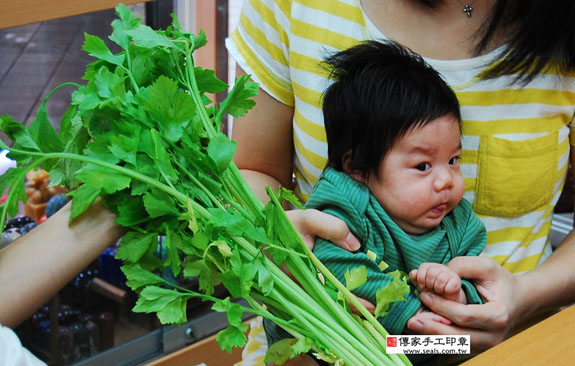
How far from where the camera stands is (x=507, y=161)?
1271mm

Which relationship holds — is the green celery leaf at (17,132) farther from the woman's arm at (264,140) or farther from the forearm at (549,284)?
the forearm at (549,284)

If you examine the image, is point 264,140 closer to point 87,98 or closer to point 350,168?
point 350,168

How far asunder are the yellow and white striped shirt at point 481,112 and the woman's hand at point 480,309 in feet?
0.61

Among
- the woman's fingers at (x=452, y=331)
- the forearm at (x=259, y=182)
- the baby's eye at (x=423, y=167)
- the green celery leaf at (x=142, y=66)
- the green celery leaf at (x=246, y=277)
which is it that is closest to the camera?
the green celery leaf at (x=246, y=277)

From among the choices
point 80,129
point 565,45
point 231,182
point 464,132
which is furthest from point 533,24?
point 80,129

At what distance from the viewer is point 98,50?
0.94 m

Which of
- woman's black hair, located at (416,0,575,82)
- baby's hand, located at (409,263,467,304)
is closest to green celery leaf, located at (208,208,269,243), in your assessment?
baby's hand, located at (409,263,467,304)

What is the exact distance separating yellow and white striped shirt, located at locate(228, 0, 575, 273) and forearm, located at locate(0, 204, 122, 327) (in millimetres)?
511

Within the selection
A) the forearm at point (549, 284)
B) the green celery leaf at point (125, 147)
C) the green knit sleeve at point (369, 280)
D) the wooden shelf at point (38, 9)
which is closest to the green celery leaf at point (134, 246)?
the green celery leaf at point (125, 147)

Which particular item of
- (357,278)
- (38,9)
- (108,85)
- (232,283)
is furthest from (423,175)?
(38,9)

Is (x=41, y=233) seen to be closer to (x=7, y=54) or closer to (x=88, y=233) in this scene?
(x=88, y=233)

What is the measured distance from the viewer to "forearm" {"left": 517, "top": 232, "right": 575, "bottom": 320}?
120 centimetres

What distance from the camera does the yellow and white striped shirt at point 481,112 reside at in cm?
127

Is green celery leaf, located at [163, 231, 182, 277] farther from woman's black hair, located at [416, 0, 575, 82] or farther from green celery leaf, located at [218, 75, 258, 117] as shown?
woman's black hair, located at [416, 0, 575, 82]
